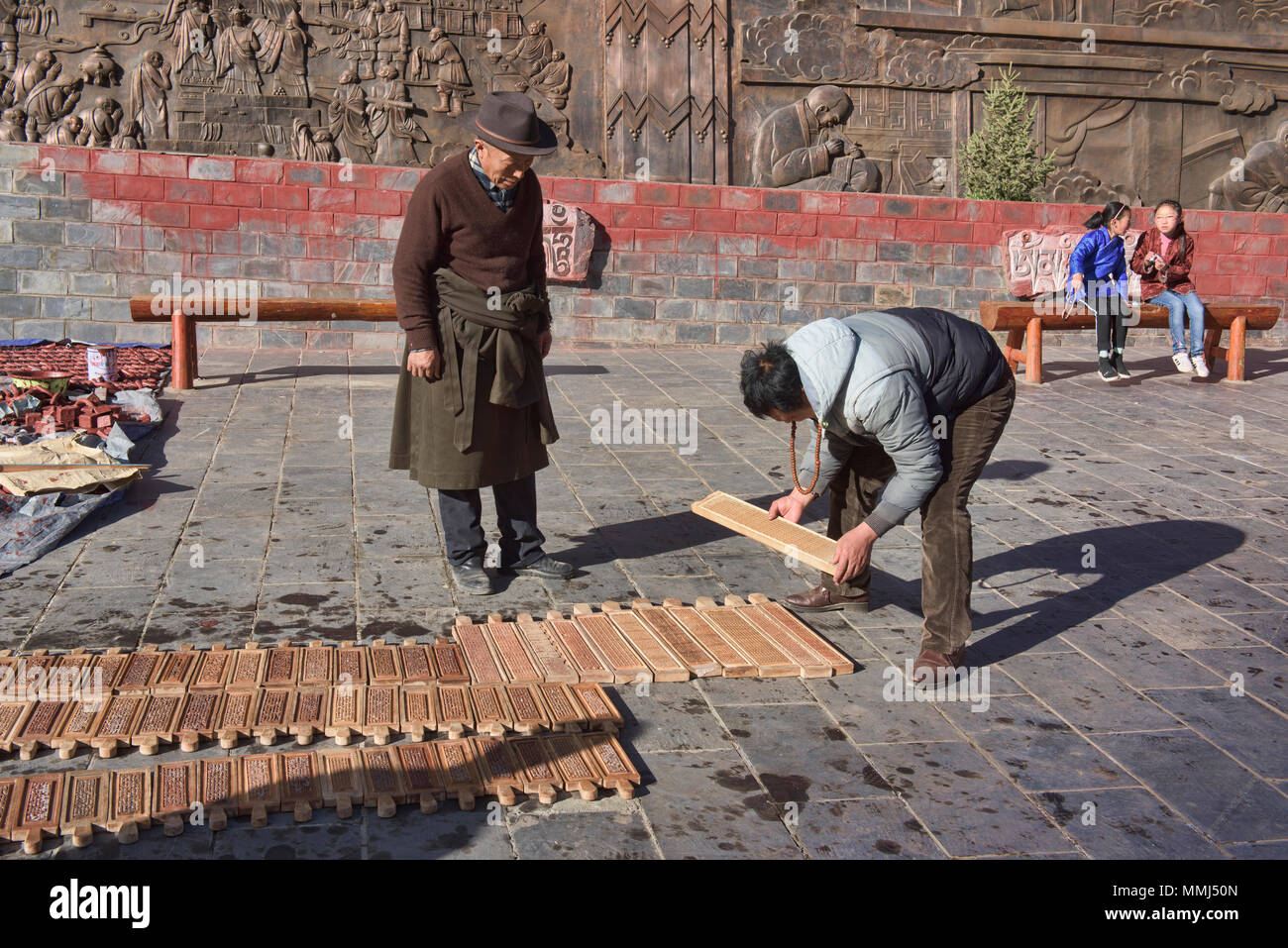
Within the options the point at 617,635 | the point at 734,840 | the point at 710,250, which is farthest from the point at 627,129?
the point at 734,840

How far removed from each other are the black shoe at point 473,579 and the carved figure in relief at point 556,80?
11.0 meters

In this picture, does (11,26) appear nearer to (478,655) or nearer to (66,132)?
(66,132)

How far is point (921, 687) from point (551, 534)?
223 cm

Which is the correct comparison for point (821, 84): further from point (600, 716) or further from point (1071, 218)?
point (600, 716)

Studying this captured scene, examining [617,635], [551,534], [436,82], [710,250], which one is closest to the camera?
[617,635]

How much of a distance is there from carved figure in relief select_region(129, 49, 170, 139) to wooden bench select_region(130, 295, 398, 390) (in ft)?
18.2

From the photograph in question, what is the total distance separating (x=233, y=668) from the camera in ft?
13.2

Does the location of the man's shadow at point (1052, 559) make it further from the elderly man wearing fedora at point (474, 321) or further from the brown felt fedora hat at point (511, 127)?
the brown felt fedora hat at point (511, 127)

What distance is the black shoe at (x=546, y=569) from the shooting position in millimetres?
5195

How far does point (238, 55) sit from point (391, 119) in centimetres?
187

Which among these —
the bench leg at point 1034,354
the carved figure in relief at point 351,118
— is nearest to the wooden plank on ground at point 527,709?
the bench leg at point 1034,354

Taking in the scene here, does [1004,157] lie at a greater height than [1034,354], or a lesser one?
greater

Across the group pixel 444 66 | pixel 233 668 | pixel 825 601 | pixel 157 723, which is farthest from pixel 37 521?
pixel 444 66

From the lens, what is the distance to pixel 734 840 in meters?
3.14
